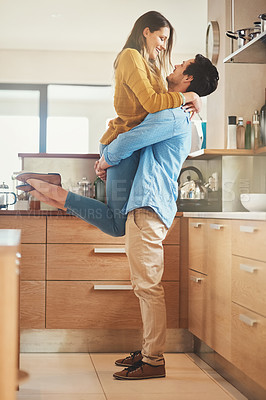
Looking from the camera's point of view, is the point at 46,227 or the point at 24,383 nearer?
the point at 24,383

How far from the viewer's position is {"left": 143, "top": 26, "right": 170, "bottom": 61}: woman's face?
2.80 m

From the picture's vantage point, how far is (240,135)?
293 centimetres

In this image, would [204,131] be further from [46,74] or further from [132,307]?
[46,74]

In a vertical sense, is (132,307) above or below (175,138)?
below

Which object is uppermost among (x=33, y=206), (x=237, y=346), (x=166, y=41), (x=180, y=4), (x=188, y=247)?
(x=180, y=4)

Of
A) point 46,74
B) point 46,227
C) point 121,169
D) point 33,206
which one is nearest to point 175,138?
point 121,169

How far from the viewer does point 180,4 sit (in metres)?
3.87

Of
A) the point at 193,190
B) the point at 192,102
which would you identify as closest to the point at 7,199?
the point at 193,190

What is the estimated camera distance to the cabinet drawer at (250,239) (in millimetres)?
1791

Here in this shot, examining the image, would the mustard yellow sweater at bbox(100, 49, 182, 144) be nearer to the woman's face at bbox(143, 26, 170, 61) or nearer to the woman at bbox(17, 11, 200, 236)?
the woman at bbox(17, 11, 200, 236)

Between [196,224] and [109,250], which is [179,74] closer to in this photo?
[196,224]

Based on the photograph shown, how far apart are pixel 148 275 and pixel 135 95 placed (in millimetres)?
800

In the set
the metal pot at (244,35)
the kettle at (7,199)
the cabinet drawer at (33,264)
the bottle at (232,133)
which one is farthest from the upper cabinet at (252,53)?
the kettle at (7,199)

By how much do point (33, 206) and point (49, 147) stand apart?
126 cm
